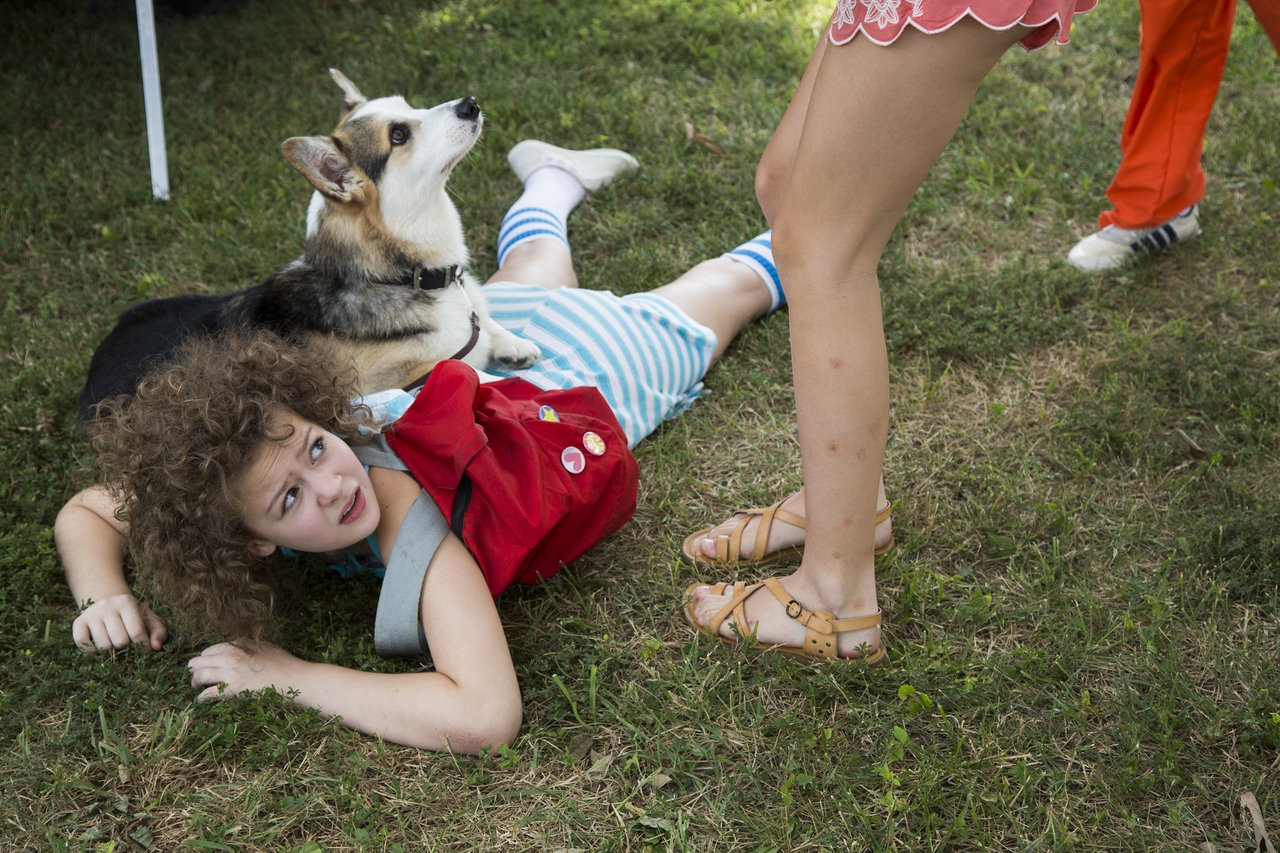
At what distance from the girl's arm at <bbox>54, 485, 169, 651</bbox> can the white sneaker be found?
3.12 metres

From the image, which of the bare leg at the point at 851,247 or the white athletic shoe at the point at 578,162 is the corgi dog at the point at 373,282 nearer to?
the white athletic shoe at the point at 578,162

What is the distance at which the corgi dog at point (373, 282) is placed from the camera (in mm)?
2668

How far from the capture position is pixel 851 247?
1.73 meters

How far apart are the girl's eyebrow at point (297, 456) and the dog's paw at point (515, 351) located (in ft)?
2.84

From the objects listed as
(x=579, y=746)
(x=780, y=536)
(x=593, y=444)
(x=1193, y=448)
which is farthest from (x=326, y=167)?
(x=1193, y=448)

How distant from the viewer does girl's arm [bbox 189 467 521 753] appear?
6.55 feet

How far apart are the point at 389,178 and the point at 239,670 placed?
4.82ft

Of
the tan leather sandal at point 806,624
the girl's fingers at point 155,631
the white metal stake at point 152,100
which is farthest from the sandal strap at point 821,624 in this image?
the white metal stake at point 152,100

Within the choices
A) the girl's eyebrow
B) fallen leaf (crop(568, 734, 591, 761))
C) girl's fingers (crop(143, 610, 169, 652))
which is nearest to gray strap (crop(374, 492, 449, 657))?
the girl's eyebrow

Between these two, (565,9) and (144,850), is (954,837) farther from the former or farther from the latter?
(565,9)

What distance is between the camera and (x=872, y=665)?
213cm

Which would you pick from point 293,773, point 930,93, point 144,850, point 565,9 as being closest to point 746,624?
point 293,773

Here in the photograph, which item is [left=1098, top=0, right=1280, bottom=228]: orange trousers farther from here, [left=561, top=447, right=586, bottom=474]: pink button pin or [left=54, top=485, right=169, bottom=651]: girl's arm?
[left=54, top=485, right=169, bottom=651]: girl's arm

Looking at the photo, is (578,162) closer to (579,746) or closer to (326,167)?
(326,167)
